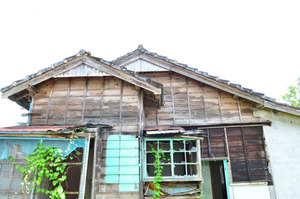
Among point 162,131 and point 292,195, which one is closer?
point 162,131

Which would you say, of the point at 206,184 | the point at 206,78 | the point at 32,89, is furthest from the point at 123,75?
the point at 206,184

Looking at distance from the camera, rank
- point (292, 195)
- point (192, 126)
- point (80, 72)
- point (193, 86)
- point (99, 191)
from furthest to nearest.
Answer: point (193, 86)
point (192, 126)
point (292, 195)
point (80, 72)
point (99, 191)

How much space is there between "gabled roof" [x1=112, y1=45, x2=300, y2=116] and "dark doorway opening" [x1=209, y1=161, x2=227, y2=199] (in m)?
3.71

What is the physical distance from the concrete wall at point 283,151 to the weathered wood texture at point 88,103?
5.70 meters

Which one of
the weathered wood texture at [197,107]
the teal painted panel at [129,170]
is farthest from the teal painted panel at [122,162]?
the weathered wood texture at [197,107]

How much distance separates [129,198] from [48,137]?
121 inches

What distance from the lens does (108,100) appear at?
779 cm

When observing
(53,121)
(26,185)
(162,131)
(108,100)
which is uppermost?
Answer: (108,100)

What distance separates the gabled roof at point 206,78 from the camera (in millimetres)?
8781

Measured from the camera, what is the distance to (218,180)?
35.7 feet

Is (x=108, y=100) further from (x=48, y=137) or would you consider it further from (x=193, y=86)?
(x=193, y=86)

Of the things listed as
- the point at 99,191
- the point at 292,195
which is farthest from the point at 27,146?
the point at 292,195

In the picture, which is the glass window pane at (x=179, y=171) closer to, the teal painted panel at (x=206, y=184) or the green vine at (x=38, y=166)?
the teal painted panel at (x=206, y=184)

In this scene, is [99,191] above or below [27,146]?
below
